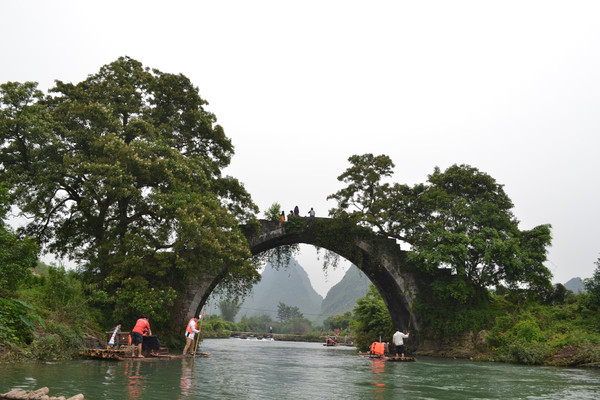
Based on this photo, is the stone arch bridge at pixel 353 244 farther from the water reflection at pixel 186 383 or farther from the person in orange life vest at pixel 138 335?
the water reflection at pixel 186 383

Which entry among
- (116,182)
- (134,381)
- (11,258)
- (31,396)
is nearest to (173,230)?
(116,182)

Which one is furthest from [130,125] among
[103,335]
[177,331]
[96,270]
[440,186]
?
[440,186]

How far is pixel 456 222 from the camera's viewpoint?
101 ft

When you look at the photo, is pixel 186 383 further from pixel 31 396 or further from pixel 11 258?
pixel 11 258

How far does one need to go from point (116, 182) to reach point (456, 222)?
20.7m

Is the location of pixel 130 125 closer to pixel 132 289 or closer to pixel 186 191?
pixel 186 191

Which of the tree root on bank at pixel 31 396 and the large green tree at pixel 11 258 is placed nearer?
the tree root on bank at pixel 31 396

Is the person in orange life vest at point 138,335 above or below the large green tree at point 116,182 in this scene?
below

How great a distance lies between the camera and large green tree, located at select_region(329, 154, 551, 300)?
28.8 meters

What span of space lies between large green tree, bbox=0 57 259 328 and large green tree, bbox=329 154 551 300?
10397 mm

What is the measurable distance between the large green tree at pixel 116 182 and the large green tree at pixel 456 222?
10397 millimetres

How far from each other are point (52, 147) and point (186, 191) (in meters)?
6.47

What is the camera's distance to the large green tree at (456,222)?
28.8 m

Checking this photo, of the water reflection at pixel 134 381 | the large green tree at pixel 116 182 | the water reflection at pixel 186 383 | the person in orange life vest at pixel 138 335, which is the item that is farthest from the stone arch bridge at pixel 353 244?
the water reflection at pixel 186 383
